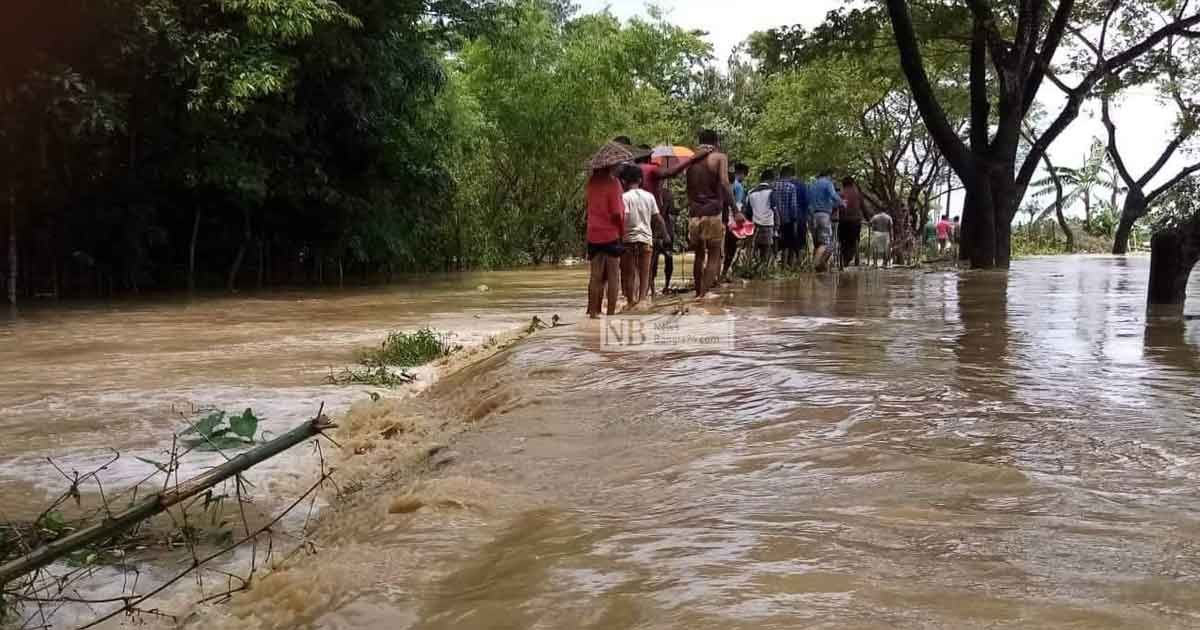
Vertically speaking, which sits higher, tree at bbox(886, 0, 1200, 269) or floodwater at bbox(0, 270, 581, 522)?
tree at bbox(886, 0, 1200, 269)

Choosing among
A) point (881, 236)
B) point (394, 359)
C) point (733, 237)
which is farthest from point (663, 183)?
point (881, 236)

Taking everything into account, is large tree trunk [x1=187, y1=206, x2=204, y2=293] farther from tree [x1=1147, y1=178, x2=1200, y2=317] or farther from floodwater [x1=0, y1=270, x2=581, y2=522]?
tree [x1=1147, y1=178, x2=1200, y2=317]

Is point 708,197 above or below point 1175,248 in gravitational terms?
above

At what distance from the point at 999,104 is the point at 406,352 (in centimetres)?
1303

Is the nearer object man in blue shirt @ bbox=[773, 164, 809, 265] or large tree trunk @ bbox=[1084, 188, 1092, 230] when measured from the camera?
man in blue shirt @ bbox=[773, 164, 809, 265]

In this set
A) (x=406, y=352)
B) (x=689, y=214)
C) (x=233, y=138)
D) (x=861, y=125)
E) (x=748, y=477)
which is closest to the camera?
(x=748, y=477)

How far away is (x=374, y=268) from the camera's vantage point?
21.0m

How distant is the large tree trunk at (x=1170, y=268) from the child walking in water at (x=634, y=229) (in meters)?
4.41

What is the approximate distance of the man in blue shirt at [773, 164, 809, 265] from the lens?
14391 millimetres

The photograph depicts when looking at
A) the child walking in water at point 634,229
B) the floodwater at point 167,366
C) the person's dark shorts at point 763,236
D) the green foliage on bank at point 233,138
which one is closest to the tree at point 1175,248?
the child walking in water at point 634,229

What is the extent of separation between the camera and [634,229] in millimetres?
9180

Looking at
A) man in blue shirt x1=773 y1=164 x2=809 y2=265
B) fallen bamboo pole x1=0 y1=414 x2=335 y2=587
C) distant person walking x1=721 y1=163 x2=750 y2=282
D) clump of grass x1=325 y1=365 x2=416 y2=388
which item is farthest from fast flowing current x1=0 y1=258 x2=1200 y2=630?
man in blue shirt x1=773 y1=164 x2=809 y2=265

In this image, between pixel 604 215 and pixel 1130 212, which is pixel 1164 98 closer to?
pixel 1130 212

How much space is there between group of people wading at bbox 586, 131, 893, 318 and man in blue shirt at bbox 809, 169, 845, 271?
0.02m
